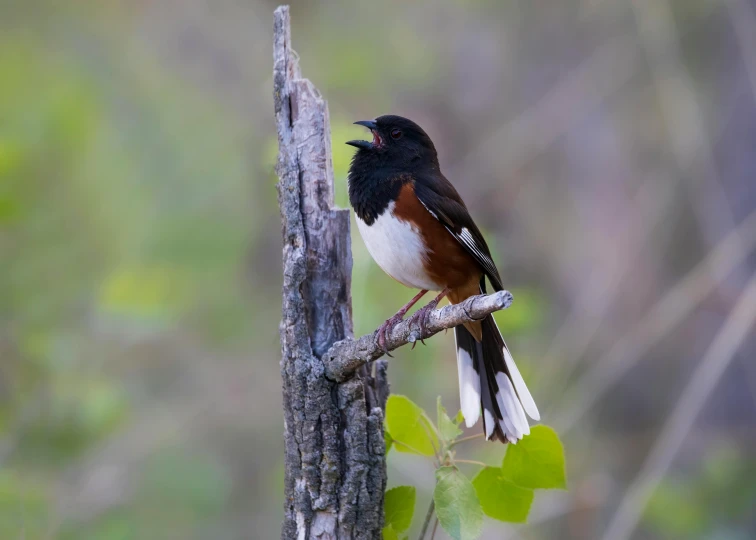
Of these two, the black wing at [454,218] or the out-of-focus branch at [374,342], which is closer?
the out-of-focus branch at [374,342]

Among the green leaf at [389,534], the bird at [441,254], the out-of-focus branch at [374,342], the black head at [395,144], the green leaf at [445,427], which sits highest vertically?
the black head at [395,144]

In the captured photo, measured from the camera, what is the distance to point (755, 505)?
15.7ft

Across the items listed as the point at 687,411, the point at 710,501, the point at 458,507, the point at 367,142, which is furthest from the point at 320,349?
the point at 710,501

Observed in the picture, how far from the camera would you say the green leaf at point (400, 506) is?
78.7 inches

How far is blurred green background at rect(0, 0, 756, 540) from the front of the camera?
3844 millimetres

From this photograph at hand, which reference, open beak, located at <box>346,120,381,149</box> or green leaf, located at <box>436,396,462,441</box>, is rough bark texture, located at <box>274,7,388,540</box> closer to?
green leaf, located at <box>436,396,462,441</box>

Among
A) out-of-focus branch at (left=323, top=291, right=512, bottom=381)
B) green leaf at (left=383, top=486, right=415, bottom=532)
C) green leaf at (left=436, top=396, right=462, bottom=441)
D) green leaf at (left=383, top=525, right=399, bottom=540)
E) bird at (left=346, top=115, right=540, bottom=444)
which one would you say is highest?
bird at (left=346, top=115, right=540, bottom=444)

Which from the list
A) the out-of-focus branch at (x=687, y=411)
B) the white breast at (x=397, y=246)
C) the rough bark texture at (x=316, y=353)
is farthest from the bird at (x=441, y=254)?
the out-of-focus branch at (x=687, y=411)

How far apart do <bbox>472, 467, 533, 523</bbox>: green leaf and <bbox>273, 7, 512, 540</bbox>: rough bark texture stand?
26cm

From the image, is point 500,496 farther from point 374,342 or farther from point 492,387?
point 492,387

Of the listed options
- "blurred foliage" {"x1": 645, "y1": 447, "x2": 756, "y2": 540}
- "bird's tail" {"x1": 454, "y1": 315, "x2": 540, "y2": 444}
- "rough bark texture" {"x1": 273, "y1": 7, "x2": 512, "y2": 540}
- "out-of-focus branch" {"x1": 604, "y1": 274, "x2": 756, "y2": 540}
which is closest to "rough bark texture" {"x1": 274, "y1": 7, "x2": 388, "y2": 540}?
"rough bark texture" {"x1": 273, "y1": 7, "x2": 512, "y2": 540}

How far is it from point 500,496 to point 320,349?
639 millimetres

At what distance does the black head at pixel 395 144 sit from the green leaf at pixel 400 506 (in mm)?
1279

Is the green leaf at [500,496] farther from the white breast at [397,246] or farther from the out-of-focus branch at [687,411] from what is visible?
the out-of-focus branch at [687,411]
